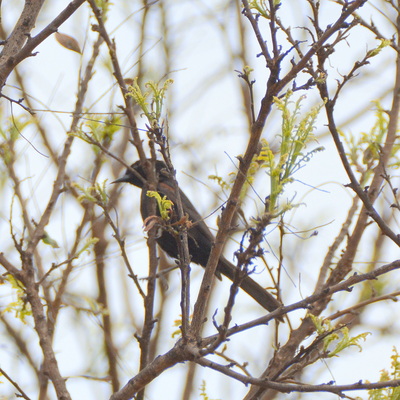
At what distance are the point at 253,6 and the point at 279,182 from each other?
66 cm

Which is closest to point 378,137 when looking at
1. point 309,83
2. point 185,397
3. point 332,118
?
point 332,118

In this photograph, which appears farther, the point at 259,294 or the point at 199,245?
the point at 199,245

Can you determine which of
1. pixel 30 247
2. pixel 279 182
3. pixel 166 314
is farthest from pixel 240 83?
pixel 279 182

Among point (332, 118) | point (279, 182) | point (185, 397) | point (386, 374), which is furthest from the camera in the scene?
point (185, 397)

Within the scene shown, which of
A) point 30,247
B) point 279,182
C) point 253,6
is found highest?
point 30,247

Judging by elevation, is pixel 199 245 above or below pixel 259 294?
above

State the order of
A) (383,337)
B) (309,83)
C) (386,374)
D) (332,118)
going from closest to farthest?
(309,83) < (332,118) < (386,374) < (383,337)

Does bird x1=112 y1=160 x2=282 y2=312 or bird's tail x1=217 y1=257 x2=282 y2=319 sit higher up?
bird x1=112 y1=160 x2=282 y2=312

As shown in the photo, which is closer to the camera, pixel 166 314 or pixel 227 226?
pixel 227 226

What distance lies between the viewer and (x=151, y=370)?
2.50 meters

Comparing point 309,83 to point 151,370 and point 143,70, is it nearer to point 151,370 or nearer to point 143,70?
point 151,370

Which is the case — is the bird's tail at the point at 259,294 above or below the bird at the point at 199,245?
below

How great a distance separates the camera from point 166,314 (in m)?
5.89

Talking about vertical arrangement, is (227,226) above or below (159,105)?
below
